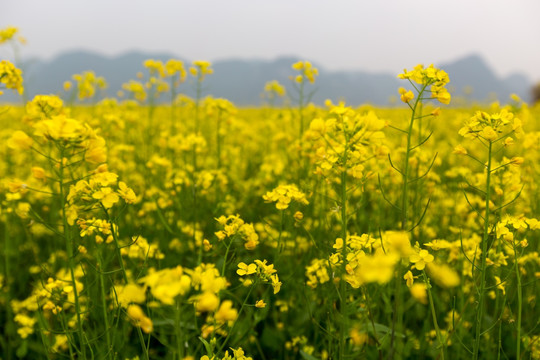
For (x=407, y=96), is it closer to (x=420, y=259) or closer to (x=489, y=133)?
(x=489, y=133)

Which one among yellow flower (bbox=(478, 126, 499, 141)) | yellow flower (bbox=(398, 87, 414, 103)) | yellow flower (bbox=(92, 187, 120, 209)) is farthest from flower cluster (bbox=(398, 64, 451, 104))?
yellow flower (bbox=(92, 187, 120, 209))

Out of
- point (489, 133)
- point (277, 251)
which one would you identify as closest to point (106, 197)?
point (277, 251)

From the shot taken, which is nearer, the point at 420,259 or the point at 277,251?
the point at 420,259

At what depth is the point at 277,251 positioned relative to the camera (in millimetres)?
1999

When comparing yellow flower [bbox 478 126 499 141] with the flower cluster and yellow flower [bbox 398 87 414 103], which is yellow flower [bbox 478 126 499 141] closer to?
the flower cluster

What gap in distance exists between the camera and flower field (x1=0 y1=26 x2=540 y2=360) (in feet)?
4.51

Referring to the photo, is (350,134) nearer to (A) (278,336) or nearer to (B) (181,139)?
(A) (278,336)

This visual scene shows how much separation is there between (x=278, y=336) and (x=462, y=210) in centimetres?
158

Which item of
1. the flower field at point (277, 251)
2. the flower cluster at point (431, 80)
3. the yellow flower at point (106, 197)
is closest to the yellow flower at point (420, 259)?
the flower field at point (277, 251)

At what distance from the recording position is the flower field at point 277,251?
54.1 inches

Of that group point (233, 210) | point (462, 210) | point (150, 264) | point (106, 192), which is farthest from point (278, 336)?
point (462, 210)

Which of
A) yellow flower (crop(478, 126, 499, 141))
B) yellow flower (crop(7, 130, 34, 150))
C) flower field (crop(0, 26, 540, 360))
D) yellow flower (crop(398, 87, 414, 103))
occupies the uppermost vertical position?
yellow flower (crop(398, 87, 414, 103))

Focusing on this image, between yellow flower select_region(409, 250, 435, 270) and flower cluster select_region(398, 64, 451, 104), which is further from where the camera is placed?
flower cluster select_region(398, 64, 451, 104)

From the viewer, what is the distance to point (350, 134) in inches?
56.2
